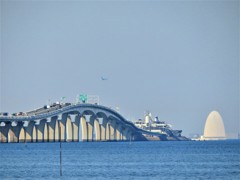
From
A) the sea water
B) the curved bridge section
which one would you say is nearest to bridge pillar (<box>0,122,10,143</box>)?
the curved bridge section

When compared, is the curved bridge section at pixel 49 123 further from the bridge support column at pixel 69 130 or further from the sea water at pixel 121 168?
the sea water at pixel 121 168

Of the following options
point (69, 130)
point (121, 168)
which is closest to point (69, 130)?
point (69, 130)

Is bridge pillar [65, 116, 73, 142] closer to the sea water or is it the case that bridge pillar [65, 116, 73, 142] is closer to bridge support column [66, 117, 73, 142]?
bridge support column [66, 117, 73, 142]

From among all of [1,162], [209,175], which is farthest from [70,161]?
[209,175]

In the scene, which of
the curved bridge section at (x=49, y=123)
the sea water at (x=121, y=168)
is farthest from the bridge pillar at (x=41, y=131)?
the sea water at (x=121, y=168)

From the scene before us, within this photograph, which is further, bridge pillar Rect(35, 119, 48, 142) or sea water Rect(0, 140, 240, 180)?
bridge pillar Rect(35, 119, 48, 142)

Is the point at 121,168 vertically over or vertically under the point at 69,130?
under

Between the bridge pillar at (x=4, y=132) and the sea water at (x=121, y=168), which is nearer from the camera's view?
the sea water at (x=121, y=168)

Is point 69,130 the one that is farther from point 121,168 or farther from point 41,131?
point 121,168

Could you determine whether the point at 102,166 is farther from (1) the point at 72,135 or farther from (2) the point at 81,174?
(1) the point at 72,135

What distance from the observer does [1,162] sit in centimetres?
10894

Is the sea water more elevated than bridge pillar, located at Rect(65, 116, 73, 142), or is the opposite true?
bridge pillar, located at Rect(65, 116, 73, 142)

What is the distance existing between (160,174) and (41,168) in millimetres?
13592

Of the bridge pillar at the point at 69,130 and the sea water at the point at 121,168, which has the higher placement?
the bridge pillar at the point at 69,130
